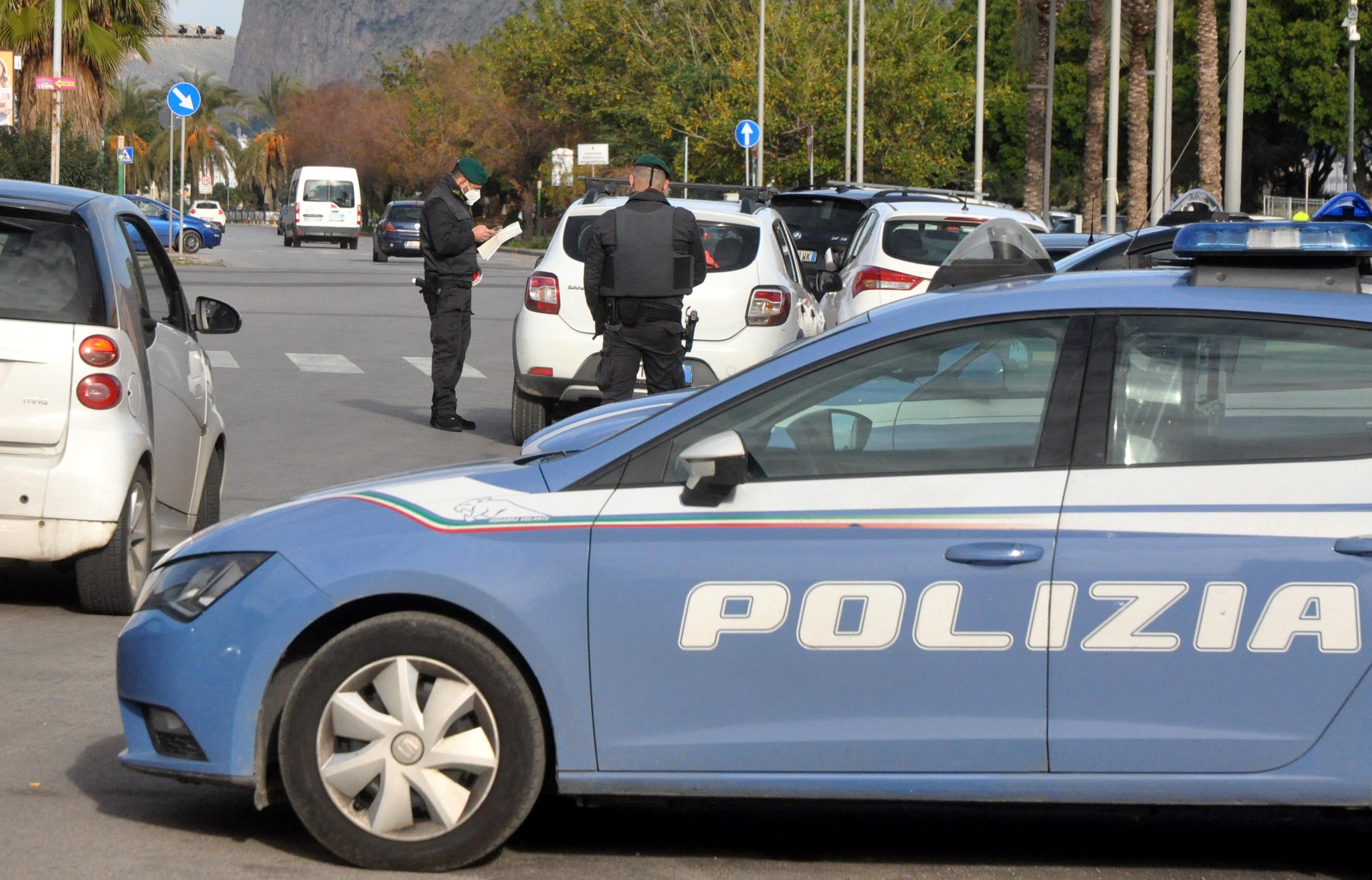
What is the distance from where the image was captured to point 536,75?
7194 cm

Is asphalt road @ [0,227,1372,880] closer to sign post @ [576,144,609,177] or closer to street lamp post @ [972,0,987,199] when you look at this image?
street lamp post @ [972,0,987,199]

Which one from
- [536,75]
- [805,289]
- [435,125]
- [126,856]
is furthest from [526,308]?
[435,125]

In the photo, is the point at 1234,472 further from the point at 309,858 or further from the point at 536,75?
the point at 536,75

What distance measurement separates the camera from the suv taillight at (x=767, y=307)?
12.0 metres

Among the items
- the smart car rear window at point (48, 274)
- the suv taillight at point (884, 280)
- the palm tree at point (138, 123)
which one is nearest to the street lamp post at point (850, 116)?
the suv taillight at point (884, 280)

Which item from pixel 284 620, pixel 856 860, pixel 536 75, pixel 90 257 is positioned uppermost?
pixel 536 75

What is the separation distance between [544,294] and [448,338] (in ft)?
5.33

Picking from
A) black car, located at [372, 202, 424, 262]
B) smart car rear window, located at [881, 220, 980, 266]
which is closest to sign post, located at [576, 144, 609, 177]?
black car, located at [372, 202, 424, 262]

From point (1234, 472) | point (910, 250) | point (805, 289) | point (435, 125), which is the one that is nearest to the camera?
point (1234, 472)

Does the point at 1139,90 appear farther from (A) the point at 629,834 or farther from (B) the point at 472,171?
(A) the point at 629,834

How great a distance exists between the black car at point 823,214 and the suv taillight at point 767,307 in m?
6.47

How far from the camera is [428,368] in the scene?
18297 millimetres

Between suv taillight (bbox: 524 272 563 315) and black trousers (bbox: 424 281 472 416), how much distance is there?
133cm

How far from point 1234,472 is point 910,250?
32.4ft
